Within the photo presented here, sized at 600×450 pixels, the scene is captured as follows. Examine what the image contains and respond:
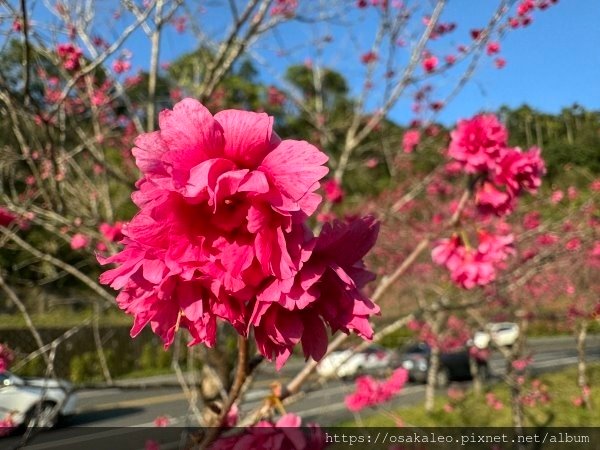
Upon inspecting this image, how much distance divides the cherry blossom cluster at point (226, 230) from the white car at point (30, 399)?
959 mm

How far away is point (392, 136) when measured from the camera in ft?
19.6

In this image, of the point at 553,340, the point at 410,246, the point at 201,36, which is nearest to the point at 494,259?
the point at 201,36

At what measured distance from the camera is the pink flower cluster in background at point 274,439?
879 mm

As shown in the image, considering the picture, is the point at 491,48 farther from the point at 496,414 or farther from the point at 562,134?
the point at 496,414

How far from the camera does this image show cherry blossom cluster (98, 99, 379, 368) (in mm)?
647

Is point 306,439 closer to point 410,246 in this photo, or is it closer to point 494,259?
point 494,259

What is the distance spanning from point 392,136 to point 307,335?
5443mm

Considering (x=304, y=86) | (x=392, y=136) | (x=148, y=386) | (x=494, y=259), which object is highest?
(x=304, y=86)

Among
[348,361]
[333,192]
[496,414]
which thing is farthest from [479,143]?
[496,414]

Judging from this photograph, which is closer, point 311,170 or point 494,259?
point 311,170

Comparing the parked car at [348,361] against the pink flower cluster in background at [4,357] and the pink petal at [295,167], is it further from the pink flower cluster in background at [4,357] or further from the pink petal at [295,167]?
the pink flower cluster in background at [4,357]

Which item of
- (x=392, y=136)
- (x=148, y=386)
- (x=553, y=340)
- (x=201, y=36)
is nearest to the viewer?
(x=148, y=386)

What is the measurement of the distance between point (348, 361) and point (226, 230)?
9.92 ft

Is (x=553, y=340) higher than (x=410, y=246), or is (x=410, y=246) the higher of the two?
(x=410, y=246)
